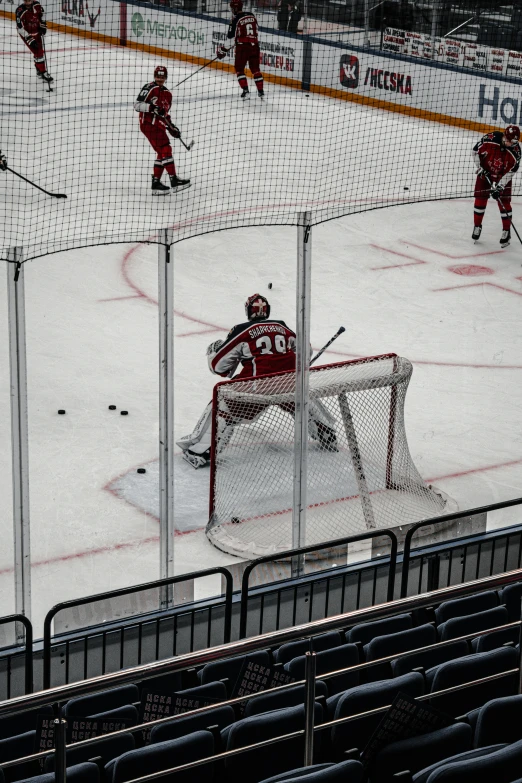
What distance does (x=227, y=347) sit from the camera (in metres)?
5.89

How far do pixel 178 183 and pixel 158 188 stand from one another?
225mm

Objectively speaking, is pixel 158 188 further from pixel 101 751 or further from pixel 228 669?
pixel 101 751

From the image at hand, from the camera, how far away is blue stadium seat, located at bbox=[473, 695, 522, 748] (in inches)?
116

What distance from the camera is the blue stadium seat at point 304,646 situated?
3900 mm

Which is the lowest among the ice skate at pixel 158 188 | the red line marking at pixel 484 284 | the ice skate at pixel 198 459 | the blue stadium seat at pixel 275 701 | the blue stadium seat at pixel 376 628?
the ice skate at pixel 198 459

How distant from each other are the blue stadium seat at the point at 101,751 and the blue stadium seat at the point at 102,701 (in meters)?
0.37

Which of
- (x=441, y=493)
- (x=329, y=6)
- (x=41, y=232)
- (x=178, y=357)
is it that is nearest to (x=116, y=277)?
(x=41, y=232)

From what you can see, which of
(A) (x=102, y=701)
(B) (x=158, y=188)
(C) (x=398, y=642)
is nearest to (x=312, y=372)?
(C) (x=398, y=642)

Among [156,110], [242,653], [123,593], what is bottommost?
[123,593]

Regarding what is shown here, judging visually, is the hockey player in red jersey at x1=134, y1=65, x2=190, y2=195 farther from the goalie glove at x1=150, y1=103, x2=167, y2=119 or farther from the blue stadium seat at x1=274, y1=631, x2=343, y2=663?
the blue stadium seat at x1=274, y1=631, x2=343, y2=663

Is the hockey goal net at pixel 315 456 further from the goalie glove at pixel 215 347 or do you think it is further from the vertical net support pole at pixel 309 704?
the vertical net support pole at pixel 309 704

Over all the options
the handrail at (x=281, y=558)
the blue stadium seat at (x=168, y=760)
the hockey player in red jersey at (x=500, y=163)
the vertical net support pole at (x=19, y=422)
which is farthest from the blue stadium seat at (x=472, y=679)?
the hockey player in red jersey at (x=500, y=163)

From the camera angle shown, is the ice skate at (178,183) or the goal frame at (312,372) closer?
the goal frame at (312,372)

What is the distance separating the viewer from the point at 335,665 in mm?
3697
